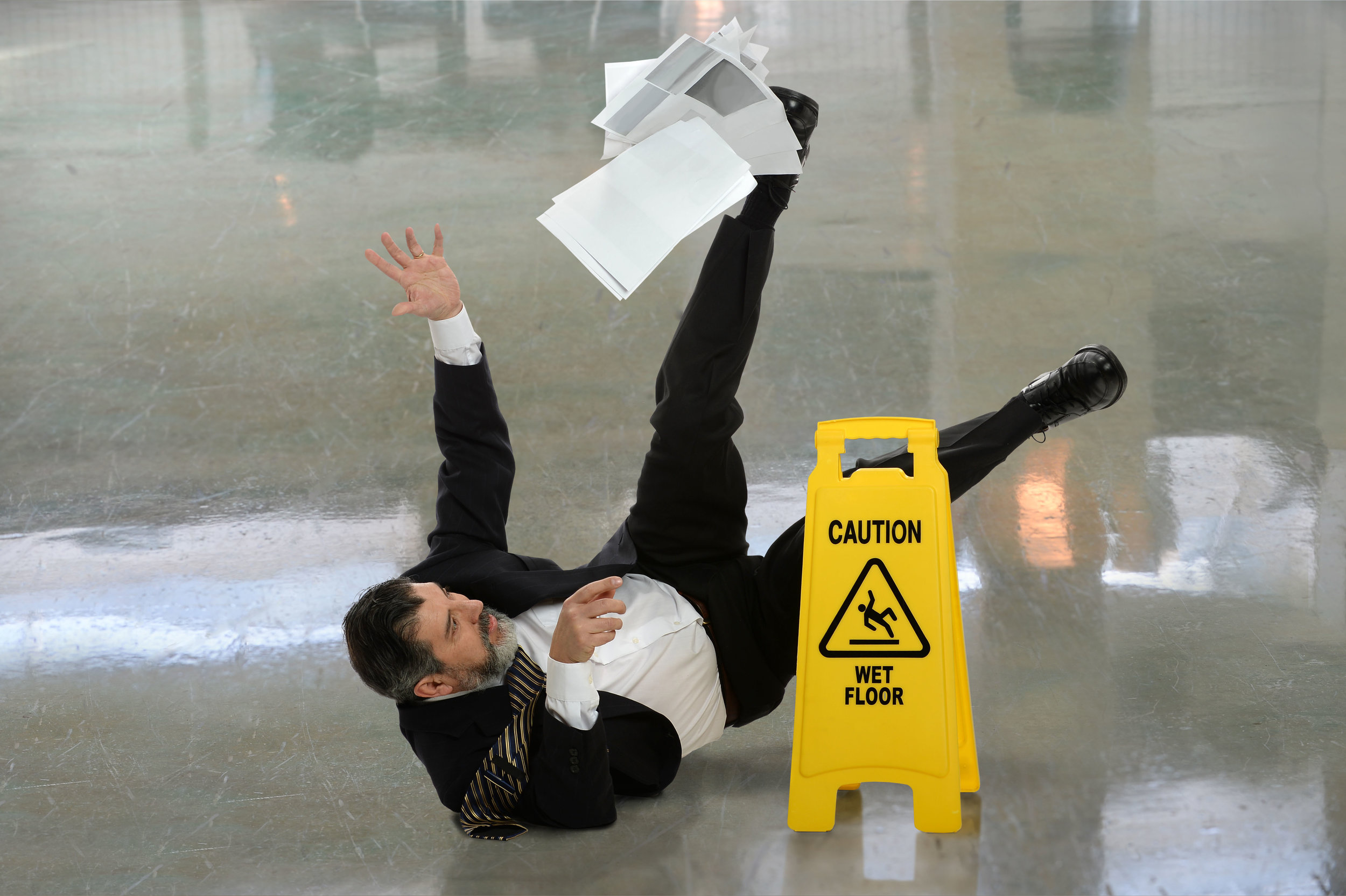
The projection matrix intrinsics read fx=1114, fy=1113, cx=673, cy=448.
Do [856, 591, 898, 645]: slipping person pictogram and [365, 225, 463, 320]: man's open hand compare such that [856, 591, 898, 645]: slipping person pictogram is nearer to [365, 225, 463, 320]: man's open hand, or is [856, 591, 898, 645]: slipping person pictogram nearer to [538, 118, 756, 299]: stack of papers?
[538, 118, 756, 299]: stack of papers

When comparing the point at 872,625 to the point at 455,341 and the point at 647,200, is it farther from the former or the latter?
the point at 455,341

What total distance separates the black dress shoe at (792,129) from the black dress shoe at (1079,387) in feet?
2.20

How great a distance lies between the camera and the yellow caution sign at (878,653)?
1.77m

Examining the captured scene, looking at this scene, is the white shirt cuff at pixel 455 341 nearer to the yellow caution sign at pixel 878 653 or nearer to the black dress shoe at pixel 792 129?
the black dress shoe at pixel 792 129

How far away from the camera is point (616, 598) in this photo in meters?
2.12

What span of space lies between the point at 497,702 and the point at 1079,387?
1.31 m

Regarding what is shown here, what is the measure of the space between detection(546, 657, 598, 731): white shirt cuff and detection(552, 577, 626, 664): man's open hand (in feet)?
0.05

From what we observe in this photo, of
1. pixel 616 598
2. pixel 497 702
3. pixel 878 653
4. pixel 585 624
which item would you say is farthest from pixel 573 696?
pixel 878 653

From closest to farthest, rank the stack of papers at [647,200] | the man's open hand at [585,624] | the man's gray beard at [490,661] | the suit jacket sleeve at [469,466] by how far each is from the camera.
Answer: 1. the man's open hand at [585,624]
2. the stack of papers at [647,200]
3. the man's gray beard at [490,661]
4. the suit jacket sleeve at [469,466]

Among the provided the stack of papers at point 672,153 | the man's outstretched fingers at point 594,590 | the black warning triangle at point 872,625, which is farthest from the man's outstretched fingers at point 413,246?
the black warning triangle at point 872,625

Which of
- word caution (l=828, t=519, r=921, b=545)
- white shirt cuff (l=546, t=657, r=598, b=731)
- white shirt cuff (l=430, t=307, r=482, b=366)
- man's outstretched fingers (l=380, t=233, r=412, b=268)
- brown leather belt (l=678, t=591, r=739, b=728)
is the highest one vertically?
man's outstretched fingers (l=380, t=233, r=412, b=268)

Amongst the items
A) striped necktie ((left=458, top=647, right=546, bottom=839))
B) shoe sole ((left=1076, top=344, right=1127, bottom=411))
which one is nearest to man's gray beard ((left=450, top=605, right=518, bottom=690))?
striped necktie ((left=458, top=647, right=546, bottom=839))

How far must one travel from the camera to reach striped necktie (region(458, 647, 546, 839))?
6.01ft

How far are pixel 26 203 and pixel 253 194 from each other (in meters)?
0.91
